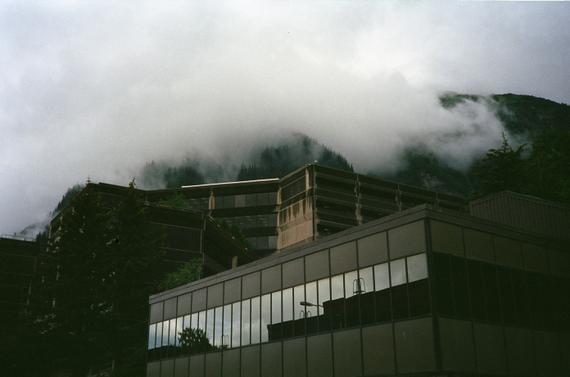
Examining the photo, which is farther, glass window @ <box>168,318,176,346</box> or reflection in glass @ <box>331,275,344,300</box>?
glass window @ <box>168,318,176,346</box>

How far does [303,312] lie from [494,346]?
870 centimetres

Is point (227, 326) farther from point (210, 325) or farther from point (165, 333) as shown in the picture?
point (165, 333)

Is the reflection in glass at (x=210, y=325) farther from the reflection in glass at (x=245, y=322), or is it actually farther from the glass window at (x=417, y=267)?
the glass window at (x=417, y=267)

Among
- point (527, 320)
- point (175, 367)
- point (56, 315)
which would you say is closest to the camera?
point (527, 320)

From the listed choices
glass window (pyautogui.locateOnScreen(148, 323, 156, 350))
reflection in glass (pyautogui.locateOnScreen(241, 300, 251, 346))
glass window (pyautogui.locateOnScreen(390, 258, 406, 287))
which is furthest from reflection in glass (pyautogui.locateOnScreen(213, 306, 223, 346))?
glass window (pyautogui.locateOnScreen(390, 258, 406, 287))

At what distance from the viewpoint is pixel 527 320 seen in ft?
84.7

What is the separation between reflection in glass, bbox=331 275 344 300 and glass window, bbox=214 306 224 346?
9684 millimetres

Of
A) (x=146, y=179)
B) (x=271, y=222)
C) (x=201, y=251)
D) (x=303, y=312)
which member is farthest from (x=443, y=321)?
(x=146, y=179)

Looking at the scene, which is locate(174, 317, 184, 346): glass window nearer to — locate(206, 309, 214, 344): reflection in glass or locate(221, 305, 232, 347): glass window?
locate(206, 309, 214, 344): reflection in glass

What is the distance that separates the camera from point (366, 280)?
2544 cm

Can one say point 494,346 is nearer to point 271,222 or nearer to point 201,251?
point 201,251

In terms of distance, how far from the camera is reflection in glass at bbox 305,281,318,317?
27755 mm

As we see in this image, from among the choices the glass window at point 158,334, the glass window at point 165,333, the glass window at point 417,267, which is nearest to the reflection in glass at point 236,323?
the glass window at point 165,333

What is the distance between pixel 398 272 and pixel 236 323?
12.1 metres
